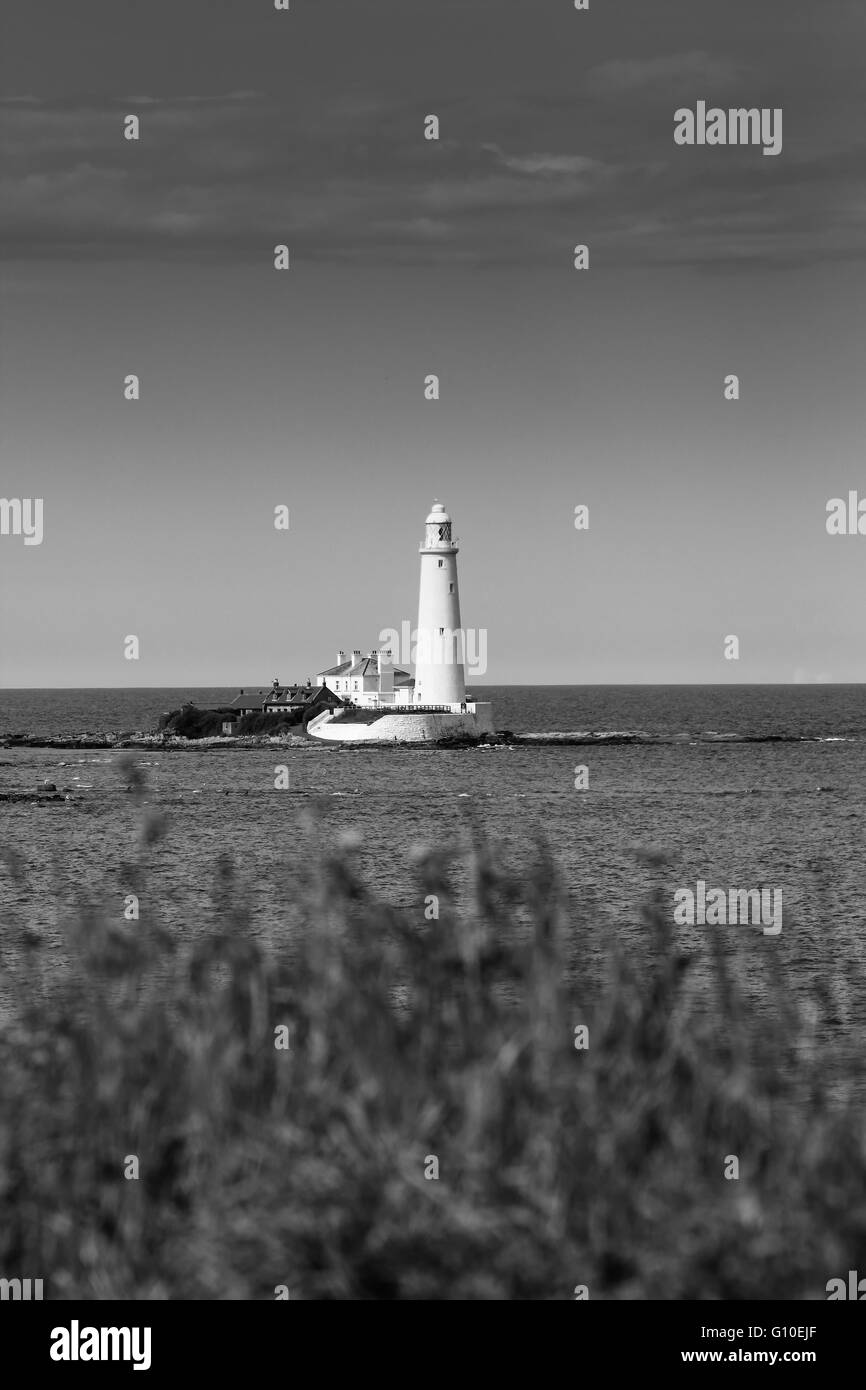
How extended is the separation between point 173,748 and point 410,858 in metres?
69.6

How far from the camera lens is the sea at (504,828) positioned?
30.7m

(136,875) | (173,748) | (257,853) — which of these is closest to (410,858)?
(257,853)

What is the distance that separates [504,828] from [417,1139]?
51.9 m

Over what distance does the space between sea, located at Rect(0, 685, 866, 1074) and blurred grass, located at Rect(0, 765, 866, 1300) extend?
1018 mm

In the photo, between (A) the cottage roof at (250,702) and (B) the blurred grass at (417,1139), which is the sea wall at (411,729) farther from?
(B) the blurred grass at (417,1139)

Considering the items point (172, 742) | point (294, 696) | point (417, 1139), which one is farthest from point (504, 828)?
point (294, 696)

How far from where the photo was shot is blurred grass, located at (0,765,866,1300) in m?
8.48

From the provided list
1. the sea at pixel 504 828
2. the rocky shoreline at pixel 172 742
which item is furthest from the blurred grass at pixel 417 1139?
the rocky shoreline at pixel 172 742

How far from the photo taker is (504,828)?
2389 inches

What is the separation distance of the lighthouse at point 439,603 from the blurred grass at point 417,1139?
101187 millimetres

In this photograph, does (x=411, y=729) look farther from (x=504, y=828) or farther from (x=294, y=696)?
(x=504, y=828)

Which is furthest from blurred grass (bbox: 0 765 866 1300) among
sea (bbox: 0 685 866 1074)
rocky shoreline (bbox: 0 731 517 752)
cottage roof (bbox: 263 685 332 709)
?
cottage roof (bbox: 263 685 332 709)

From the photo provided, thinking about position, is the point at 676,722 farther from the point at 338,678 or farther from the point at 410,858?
the point at 410,858

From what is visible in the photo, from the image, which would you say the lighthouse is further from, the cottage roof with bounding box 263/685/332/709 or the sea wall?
the cottage roof with bounding box 263/685/332/709
